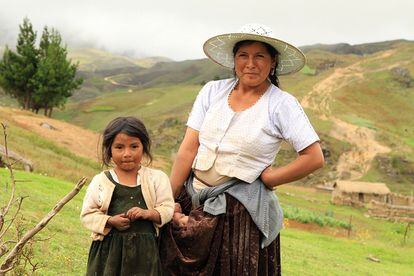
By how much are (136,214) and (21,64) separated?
37409mm

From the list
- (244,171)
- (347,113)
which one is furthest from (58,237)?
(347,113)

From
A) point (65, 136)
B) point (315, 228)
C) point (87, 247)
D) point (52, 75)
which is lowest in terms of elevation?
point (315, 228)

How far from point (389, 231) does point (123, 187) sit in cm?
2340

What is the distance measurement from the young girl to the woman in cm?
19

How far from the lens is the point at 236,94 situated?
3.15 meters

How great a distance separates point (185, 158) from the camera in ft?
10.4

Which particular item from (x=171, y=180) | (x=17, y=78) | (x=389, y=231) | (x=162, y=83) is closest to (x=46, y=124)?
(x=17, y=78)

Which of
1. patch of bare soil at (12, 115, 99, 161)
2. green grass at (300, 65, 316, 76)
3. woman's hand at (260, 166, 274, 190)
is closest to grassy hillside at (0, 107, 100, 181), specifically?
patch of bare soil at (12, 115, 99, 161)

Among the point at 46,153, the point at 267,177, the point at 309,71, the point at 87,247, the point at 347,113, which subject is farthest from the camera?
the point at 309,71

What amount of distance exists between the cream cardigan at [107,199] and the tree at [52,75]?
35.2m

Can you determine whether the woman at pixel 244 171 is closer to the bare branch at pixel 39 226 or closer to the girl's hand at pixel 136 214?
the girl's hand at pixel 136 214

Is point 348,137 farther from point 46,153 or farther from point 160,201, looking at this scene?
point 160,201

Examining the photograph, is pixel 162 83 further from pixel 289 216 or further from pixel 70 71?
pixel 289 216

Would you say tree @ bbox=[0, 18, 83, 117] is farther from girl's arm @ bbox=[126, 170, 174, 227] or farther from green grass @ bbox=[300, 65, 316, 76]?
green grass @ bbox=[300, 65, 316, 76]
